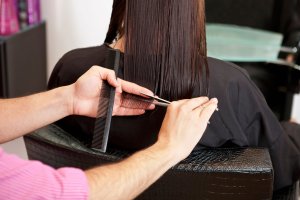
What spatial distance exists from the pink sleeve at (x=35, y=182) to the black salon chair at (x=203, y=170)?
0.74 ft

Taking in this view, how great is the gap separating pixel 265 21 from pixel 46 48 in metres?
1.15

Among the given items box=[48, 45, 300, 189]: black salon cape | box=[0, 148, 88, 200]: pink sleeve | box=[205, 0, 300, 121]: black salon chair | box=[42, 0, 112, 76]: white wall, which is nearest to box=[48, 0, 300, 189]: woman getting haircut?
box=[48, 45, 300, 189]: black salon cape

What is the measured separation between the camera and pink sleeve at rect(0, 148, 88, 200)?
63 cm

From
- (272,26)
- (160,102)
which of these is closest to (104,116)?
(160,102)

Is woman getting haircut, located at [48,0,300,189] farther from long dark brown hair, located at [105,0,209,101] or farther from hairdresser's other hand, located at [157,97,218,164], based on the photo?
hairdresser's other hand, located at [157,97,218,164]

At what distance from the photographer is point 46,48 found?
83.7 inches

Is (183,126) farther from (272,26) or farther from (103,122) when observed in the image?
(272,26)

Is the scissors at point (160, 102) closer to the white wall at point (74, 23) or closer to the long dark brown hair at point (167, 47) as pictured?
the long dark brown hair at point (167, 47)

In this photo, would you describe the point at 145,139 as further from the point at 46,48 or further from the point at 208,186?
the point at 46,48

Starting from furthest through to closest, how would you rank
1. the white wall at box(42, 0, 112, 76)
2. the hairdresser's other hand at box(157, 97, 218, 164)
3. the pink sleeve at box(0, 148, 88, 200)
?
the white wall at box(42, 0, 112, 76) < the hairdresser's other hand at box(157, 97, 218, 164) < the pink sleeve at box(0, 148, 88, 200)

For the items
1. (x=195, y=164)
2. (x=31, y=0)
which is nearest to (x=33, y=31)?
(x=31, y=0)

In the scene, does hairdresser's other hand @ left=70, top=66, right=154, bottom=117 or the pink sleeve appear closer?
the pink sleeve

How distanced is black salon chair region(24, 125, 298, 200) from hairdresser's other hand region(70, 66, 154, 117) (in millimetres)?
97

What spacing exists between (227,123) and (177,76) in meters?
0.17
